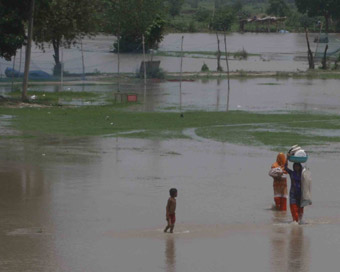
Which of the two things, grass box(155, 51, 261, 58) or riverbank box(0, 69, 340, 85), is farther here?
grass box(155, 51, 261, 58)

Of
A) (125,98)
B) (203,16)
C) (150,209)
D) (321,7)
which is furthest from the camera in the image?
(203,16)

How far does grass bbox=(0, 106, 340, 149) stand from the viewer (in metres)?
25.8

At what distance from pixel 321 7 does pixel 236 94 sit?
65920mm

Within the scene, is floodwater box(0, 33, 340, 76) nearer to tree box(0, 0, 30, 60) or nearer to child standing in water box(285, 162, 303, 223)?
tree box(0, 0, 30, 60)

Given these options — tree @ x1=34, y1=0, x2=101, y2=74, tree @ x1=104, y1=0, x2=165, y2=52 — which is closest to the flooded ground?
tree @ x1=34, y1=0, x2=101, y2=74

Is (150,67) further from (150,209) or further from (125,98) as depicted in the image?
(150,209)

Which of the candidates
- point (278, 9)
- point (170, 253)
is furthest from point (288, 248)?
point (278, 9)

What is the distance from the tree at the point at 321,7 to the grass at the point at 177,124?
72164 millimetres

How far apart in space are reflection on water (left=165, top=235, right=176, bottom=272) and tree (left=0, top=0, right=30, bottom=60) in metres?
21.6

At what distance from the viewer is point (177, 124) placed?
28781 millimetres

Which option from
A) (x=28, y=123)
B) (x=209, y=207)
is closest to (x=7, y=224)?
Result: (x=209, y=207)

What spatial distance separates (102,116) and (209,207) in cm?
1487

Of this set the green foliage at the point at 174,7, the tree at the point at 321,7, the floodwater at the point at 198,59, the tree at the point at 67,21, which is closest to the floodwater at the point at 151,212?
the tree at the point at 67,21

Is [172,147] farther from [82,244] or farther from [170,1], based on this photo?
[170,1]
